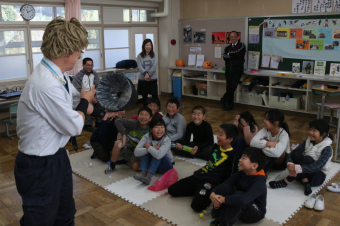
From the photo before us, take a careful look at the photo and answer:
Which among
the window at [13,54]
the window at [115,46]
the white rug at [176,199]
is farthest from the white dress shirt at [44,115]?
the window at [115,46]

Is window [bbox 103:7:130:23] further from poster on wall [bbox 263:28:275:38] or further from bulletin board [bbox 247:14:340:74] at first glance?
poster on wall [bbox 263:28:275:38]

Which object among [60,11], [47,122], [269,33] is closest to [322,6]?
[269,33]

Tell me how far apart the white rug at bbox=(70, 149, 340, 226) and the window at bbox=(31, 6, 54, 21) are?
3.17 metres

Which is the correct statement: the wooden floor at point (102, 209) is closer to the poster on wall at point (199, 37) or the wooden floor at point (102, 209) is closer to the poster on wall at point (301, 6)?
the poster on wall at point (301, 6)

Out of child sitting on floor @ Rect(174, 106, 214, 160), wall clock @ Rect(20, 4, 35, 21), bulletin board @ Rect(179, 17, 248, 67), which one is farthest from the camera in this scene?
bulletin board @ Rect(179, 17, 248, 67)

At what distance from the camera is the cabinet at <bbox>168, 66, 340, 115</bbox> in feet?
19.8

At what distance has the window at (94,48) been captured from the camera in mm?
6934

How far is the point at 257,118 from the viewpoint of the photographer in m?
6.20

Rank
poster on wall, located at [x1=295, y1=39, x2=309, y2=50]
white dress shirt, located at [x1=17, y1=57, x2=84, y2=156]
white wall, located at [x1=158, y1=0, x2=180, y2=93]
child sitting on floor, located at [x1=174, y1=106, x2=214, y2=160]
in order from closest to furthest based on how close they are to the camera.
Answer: white dress shirt, located at [x1=17, y1=57, x2=84, y2=156], child sitting on floor, located at [x1=174, y1=106, x2=214, y2=160], poster on wall, located at [x1=295, y1=39, x2=309, y2=50], white wall, located at [x1=158, y1=0, x2=180, y2=93]

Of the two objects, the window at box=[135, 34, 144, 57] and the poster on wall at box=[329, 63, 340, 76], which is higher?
the window at box=[135, 34, 144, 57]

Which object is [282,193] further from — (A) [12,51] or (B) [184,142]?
(A) [12,51]

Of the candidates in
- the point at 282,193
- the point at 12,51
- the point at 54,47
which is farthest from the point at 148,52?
the point at 54,47

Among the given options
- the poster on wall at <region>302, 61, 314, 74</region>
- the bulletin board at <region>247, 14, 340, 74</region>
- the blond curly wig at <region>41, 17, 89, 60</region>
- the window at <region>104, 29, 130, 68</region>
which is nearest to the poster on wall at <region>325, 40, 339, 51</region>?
the bulletin board at <region>247, 14, 340, 74</region>

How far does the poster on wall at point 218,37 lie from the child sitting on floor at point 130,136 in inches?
160
